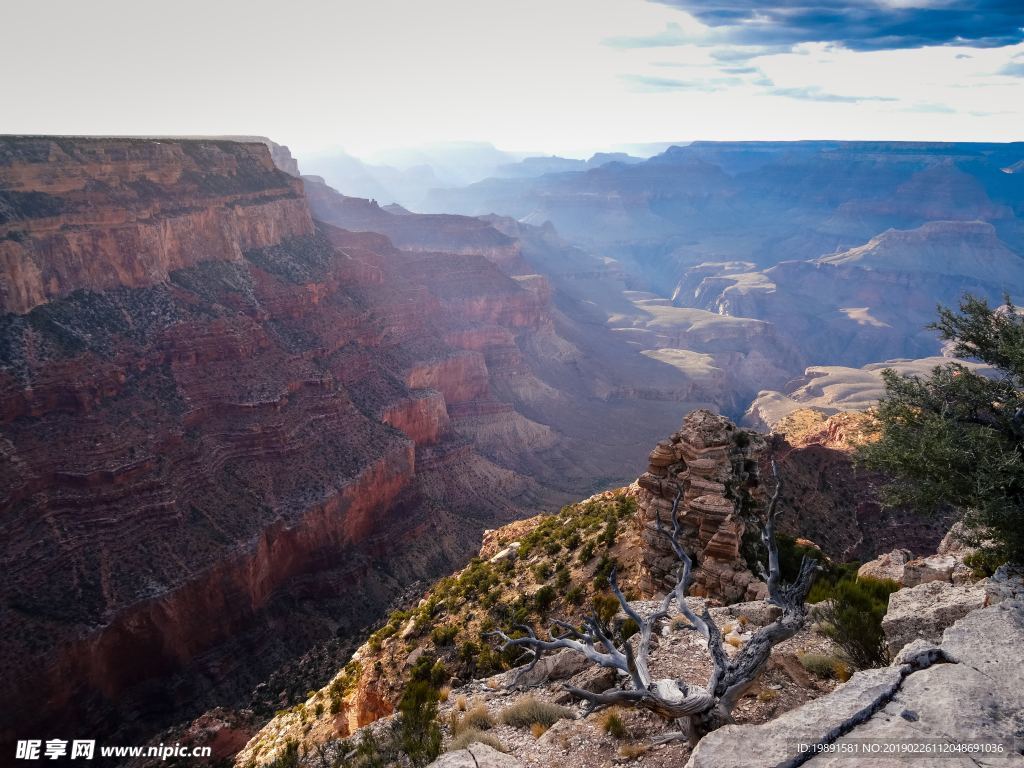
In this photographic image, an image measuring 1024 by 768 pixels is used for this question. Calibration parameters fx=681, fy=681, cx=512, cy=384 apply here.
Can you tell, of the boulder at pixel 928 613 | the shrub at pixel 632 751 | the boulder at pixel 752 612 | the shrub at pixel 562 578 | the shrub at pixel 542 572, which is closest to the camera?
the shrub at pixel 632 751

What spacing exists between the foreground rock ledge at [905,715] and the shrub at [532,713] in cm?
480

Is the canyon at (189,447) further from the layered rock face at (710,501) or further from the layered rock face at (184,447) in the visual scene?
the layered rock face at (710,501)

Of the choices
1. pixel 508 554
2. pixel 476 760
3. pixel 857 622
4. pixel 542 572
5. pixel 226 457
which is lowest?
pixel 226 457

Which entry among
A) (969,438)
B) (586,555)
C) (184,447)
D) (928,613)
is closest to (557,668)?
(586,555)

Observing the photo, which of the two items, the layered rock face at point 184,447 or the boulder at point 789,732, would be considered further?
the layered rock face at point 184,447

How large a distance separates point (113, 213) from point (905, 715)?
46234 millimetres

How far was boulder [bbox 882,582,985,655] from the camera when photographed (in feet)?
32.0

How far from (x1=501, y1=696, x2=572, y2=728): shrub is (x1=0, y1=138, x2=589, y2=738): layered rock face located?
25.3m

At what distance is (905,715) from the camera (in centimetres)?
722

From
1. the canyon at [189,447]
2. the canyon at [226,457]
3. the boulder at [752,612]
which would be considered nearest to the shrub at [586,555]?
the canyon at [226,457]

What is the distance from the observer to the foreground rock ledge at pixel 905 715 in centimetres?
686

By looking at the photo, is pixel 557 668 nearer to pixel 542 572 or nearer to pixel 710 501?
pixel 710 501

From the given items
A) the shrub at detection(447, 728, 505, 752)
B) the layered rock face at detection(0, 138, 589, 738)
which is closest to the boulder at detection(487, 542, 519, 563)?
the shrub at detection(447, 728, 505, 752)

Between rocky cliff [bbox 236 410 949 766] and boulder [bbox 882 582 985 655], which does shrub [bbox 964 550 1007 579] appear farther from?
rocky cliff [bbox 236 410 949 766]
